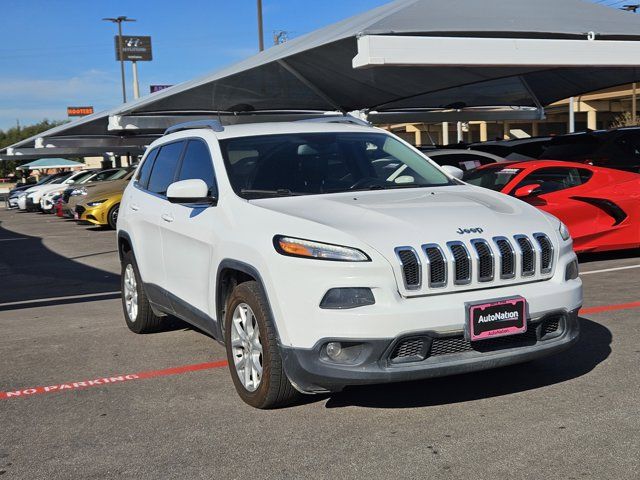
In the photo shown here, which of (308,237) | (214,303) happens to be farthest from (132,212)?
(308,237)

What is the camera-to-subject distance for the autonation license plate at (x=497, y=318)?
4.13m

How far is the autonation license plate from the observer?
4.13 m

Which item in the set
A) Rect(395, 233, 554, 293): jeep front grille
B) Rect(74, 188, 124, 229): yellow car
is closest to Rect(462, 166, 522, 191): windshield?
Rect(395, 233, 554, 293): jeep front grille

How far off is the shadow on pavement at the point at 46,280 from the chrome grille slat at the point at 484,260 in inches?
233

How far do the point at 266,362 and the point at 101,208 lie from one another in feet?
53.4

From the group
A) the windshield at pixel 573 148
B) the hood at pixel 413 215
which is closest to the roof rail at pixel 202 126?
the hood at pixel 413 215

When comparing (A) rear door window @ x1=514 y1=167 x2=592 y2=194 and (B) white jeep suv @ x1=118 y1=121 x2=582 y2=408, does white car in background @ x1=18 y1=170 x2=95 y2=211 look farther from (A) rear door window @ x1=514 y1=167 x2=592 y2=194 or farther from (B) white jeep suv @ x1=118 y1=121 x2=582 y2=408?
(B) white jeep suv @ x1=118 y1=121 x2=582 y2=408

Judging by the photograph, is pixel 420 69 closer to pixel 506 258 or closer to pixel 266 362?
pixel 506 258

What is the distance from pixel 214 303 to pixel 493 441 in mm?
1977

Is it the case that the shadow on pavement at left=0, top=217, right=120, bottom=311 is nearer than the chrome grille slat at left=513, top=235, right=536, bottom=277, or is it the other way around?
the chrome grille slat at left=513, top=235, right=536, bottom=277

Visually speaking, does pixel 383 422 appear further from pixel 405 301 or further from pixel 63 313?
pixel 63 313

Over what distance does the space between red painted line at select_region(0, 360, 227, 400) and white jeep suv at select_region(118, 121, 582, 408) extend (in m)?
0.39

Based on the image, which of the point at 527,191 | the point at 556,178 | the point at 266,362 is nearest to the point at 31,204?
the point at 556,178

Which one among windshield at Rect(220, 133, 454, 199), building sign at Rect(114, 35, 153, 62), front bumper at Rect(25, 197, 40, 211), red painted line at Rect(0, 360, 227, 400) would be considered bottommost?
front bumper at Rect(25, 197, 40, 211)
